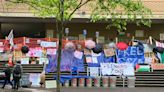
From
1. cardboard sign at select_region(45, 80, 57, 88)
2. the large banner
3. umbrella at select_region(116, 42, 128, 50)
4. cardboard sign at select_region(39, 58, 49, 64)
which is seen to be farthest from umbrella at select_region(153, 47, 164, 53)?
cardboard sign at select_region(45, 80, 57, 88)

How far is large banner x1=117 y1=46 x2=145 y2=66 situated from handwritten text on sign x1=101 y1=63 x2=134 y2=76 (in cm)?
66

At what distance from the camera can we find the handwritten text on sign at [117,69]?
3017 cm

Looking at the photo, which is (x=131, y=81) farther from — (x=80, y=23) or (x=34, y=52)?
(x=80, y=23)

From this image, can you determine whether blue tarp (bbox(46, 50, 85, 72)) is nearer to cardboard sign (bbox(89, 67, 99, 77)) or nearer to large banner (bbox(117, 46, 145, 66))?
cardboard sign (bbox(89, 67, 99, 77))

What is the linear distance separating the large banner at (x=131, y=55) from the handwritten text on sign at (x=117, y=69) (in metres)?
0.66

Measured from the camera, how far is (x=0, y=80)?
29.0 meters

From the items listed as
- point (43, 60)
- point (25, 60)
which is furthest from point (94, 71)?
point (25, 60)

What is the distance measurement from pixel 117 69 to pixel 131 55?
1595 millimetres

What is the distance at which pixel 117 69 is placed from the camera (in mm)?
30328

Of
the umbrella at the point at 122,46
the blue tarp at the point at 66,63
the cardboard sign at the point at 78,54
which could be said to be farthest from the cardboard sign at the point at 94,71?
the umbrella at the point at 122,46

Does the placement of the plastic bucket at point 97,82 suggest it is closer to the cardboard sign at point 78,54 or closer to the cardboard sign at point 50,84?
the cardboard sign at point 78,54

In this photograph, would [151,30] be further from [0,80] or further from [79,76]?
[0,80]

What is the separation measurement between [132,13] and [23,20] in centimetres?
1821

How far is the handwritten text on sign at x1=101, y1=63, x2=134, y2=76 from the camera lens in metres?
30.2
